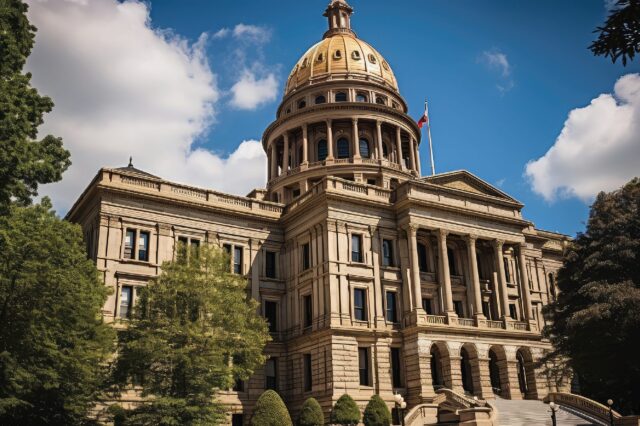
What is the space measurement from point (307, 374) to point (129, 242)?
14793mm

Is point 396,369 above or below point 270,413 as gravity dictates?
above

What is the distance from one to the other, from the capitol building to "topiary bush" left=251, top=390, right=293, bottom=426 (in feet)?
14.9

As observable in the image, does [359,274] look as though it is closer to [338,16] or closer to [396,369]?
[396,369]

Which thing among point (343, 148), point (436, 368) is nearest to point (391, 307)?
point (436, 368)

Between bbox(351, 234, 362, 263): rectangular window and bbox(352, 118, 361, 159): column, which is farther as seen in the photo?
bbox(352, 118, 361, 159): column

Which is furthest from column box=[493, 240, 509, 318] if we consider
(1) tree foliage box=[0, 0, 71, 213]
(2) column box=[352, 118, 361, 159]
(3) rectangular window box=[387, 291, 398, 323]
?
(1) tree foliage box=[0, 0, 71, 213]

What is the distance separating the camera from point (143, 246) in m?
42.1

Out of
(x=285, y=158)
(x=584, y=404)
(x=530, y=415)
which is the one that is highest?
(x=285, y=158)

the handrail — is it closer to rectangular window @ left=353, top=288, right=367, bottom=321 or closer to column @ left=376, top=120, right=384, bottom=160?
rectangular window @ left=353, top=288, right=367, bottom=321

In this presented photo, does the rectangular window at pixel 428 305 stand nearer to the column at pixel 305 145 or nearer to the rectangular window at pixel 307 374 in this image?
the rectangular window at pixel 307 374

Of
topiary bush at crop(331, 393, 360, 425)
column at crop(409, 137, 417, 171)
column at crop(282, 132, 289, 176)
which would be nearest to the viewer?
topiary bush at crop(331, 393, 360, 425)

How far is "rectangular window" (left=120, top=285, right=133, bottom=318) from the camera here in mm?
39938

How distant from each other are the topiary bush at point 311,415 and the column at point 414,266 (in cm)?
1017

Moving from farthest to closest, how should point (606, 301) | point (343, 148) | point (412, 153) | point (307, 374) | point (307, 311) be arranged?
point (412, 153), point (343, 148), point (307, 311), point (307, 374), point (606, 301)
